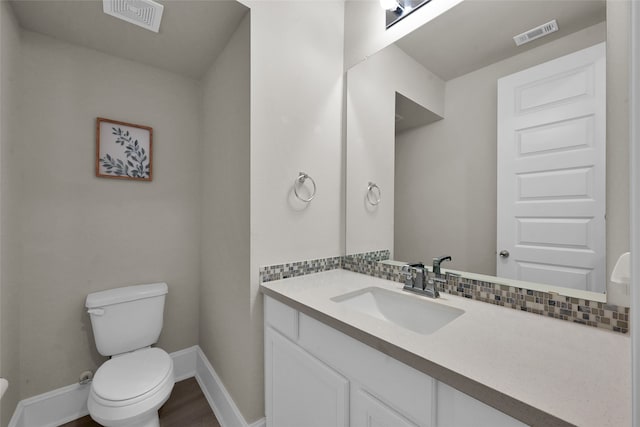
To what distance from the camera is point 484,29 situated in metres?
1.14

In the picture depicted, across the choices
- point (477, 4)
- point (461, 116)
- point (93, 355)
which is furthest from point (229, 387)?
point (477, 4)

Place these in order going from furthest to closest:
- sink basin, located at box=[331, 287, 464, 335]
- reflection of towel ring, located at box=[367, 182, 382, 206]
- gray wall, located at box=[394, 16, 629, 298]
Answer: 1. reflection of towel ring, located at box=[367, 182, 382, 206]
2. sink basin, located at box=[331, 287, 464, 335]
3. gray wall, located at box=[394, 16, 629, 298]

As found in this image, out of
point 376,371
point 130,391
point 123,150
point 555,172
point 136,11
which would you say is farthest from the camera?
point 123,150

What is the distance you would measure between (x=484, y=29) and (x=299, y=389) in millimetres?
1672

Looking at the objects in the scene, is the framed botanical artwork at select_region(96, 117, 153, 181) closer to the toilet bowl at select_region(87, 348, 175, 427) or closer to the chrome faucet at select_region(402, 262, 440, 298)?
the toilet bowl at select_region(87, 348, 175, 427)

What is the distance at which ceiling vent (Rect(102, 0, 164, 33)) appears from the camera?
4.42 feet

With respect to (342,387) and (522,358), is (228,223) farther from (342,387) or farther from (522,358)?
(522,358)

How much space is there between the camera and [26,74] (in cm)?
155

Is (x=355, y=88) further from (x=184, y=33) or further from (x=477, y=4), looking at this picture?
(x=184, y=33)

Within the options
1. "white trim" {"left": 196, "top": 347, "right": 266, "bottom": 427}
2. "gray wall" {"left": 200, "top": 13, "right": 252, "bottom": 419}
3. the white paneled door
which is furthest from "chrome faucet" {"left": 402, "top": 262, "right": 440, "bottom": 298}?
"white trim" {"left": 196, "top": 347, "right": 266, "bottom": 427}

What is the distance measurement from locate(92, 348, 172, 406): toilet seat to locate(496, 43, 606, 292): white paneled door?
170 centimetres

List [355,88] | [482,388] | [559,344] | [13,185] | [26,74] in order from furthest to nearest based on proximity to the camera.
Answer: [355,88] < [26,74] < [13,185] < [559,344] < [482,388]

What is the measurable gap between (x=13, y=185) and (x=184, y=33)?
122cm

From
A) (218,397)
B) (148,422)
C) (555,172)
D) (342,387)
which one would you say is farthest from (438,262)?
(148,422)
